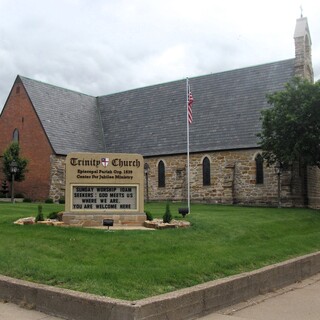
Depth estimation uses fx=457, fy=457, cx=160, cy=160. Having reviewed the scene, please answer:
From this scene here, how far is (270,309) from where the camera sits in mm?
8250

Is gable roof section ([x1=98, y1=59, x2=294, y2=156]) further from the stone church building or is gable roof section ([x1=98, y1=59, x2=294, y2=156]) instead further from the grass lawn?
the grass lawn

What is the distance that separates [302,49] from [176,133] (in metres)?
12.2

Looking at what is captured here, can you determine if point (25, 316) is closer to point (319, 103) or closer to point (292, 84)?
point (319, 103)

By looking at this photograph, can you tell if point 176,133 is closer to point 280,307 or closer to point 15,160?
point 15,160

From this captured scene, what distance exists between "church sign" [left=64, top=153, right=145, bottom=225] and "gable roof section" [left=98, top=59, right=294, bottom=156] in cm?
2175

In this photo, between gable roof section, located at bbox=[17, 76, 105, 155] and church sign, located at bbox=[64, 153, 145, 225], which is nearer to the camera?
church sign, located at bbox=[64, 153, 145, 225]

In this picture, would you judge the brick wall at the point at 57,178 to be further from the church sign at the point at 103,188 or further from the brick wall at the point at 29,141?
the church sign at the point at 103,188

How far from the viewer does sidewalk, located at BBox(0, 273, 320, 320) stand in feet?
24.0

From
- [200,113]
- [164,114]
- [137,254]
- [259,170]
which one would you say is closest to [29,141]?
[164,114]

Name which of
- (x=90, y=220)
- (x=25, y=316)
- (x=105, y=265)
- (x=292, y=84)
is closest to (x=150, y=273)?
(x=105, y=265)

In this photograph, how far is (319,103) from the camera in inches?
977

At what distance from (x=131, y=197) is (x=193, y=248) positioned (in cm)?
406

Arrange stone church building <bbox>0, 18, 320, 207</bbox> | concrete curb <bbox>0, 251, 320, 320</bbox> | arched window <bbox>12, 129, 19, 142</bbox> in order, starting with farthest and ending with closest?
arched window <bbox>12, 129, 19, 142</bbox> < stone church building <bbox>0, 18, 320, 207</bbox> < concrete curb <bbox>0, 251, 320, 320</bbox>

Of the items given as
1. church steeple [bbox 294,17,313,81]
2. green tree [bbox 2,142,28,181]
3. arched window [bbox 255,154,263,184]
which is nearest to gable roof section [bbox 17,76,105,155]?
green tree [bbox 2,142,28,181]
